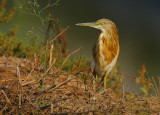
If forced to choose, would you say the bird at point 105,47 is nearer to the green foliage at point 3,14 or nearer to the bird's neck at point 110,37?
the bird's neck at point 110,37

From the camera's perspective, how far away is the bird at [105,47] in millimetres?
2318

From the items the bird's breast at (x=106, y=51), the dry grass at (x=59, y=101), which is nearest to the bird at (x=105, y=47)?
the bird's breast at (x=106, y=51)

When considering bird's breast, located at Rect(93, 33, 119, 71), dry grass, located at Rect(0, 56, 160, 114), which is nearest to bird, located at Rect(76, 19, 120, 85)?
bird's breast, located at Rect(93, 33, 119, 71)

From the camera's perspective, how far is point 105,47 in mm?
2336

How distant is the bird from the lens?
7.61ft

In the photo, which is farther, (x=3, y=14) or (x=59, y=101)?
(x=3, y=14)

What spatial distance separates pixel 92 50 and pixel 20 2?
119 centimetres

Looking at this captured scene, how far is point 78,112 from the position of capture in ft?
3.63

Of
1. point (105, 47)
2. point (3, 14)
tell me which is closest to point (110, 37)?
point (105, 47)

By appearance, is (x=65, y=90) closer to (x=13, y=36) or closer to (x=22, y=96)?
(x=22, y=96)

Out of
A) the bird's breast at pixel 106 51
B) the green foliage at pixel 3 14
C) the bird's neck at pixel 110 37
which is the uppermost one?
the green foliage at pixel 3 14

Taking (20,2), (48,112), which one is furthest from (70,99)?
(20,2)

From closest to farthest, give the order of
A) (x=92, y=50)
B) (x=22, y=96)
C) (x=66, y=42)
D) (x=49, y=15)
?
1. (x=22, y=96)
2. (x=49, y=15)
3. (x=66, y=42)
4. (x=92, y=50)

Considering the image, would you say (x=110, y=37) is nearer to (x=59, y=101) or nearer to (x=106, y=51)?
(x=106, y=51)
